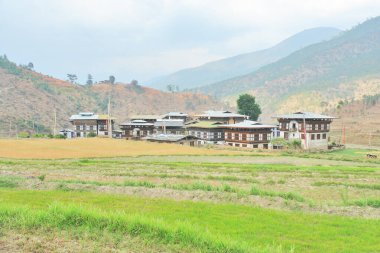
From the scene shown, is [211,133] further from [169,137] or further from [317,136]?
[317,136]

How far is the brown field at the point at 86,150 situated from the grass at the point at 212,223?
44281 millimetres

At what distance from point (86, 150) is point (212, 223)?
58927mm

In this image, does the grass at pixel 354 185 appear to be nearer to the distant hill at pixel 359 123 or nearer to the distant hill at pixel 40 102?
the distant hill at pixel 359 123

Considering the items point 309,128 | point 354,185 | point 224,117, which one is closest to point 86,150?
point 224,117

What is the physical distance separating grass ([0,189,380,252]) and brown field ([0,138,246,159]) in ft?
145

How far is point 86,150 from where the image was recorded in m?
72.4

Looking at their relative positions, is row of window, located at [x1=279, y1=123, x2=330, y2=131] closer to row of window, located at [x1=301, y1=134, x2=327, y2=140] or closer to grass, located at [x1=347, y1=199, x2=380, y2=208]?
row of window, located at [x1=301, y1=134, x2=327, y2=140]

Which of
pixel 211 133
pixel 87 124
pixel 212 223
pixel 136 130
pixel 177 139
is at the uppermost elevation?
pixel 87 124

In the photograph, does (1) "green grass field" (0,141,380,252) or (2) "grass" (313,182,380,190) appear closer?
(1) "green grass field" (0,141,380,252)

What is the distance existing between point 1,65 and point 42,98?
3260 cm

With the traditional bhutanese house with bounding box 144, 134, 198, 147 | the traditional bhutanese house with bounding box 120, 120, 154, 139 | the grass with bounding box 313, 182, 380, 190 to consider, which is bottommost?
the grass with bounding box 313, 182, 380, 190

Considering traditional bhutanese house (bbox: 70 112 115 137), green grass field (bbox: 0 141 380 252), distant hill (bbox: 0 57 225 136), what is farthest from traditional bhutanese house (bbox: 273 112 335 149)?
distant hill (bbox: 0 57 225 136)

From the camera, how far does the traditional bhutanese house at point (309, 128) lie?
8981cm

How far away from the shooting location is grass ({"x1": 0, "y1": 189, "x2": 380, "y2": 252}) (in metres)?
13.0
